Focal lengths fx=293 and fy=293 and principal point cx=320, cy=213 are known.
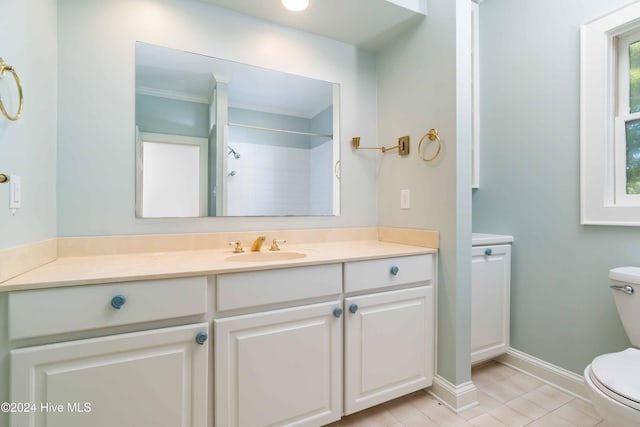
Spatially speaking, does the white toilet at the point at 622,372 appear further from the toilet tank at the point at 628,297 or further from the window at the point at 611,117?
the window at the point at 611,117

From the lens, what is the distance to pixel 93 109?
53.7 inches

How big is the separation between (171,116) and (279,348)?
127 cm

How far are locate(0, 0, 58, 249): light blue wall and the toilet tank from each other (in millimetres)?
2412

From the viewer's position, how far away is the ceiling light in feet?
5.08

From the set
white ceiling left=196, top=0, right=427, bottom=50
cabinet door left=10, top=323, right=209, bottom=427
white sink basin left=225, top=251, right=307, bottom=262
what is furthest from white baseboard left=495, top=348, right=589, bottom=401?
white ceiling left=196, top=0, right=427, bottom=50

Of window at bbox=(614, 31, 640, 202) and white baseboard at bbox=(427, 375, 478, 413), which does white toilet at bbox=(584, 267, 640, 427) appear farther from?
white baseboard at bbox=(427, 375, 478, 413)

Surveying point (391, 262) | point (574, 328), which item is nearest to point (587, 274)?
point (574, 328)

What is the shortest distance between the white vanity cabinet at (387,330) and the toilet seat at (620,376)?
67cm

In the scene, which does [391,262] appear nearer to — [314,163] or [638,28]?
[314,163]

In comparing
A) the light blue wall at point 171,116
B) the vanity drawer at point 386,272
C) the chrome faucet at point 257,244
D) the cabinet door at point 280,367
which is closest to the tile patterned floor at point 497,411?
Result: the cabinet door at point 280,367

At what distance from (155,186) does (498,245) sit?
205 centimetres

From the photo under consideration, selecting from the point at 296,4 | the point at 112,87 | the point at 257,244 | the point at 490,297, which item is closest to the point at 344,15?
the point at 296,4

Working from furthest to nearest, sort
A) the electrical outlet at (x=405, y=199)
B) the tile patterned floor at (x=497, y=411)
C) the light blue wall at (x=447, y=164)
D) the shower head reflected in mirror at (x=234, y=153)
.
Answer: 1. the electrical outlet at (x=405, y=199)
2. the shower head reflected in mirror at (x=234, y=153)
3. the light blue wall at (x=447, y=164)
4. the tile patterned floor at (x=497, y=411)

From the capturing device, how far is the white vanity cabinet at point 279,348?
3.64 ft
